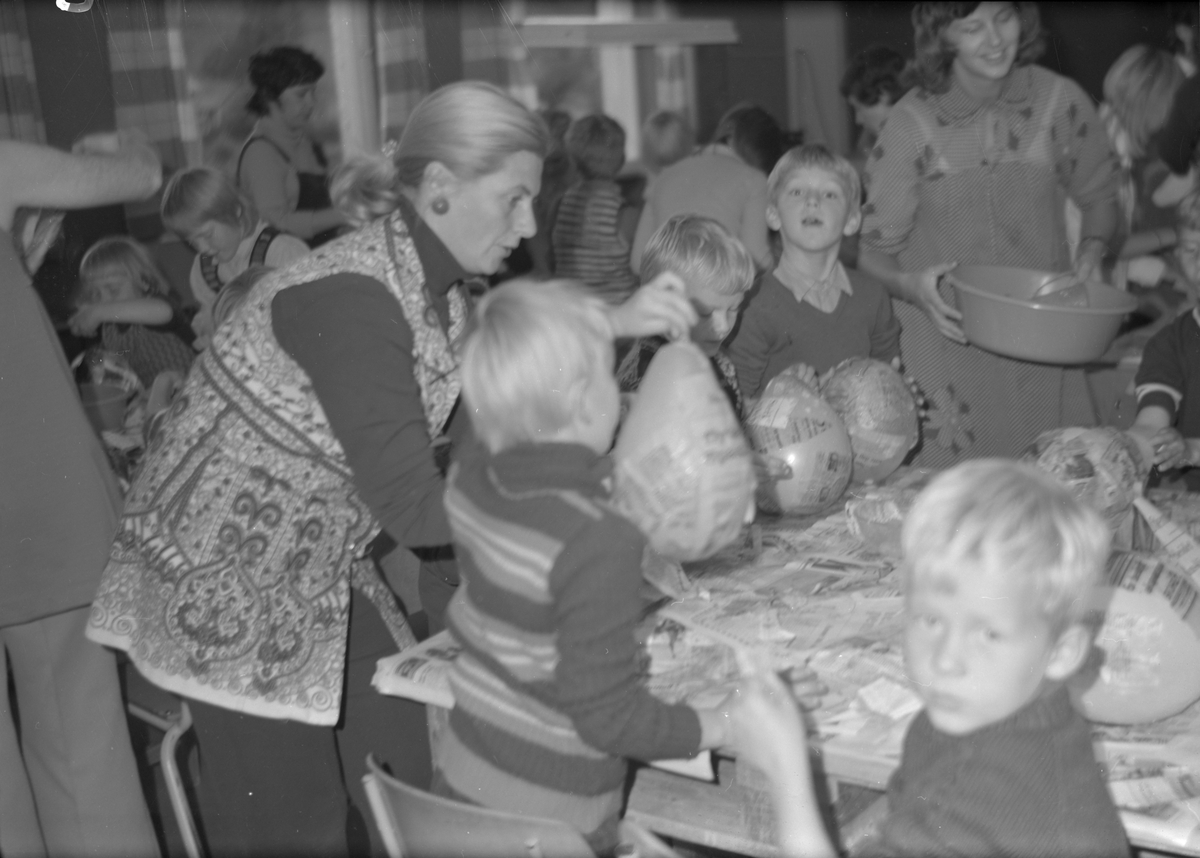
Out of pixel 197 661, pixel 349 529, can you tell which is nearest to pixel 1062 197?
pixel 349 529

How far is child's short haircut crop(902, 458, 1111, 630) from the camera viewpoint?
111 cm

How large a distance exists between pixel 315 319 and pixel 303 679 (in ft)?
1.81

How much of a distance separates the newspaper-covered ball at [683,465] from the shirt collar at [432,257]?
0.41 metres

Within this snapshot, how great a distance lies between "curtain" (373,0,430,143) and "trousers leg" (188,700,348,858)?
5006mm

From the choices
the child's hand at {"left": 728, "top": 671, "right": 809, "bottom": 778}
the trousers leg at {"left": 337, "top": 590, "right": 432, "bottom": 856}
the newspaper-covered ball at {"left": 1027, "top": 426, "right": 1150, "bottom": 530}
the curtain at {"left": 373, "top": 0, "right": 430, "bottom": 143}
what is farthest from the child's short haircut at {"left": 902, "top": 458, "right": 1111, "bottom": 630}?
the curtain at {"left": 373, "top": 0, "right": 430, "bottom": 143}

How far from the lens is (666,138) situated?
604cm

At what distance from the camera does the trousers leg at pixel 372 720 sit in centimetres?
192

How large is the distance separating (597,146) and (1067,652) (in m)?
4.25

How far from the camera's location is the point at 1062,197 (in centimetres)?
295

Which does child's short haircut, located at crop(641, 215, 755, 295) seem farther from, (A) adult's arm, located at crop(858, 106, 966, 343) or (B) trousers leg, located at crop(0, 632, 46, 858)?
(B) trousers leg, located at crop(0, 632, 46, 858)

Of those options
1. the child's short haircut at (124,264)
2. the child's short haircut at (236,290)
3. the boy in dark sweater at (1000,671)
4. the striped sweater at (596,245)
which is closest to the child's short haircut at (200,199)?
the child's short haircut at (124,264)

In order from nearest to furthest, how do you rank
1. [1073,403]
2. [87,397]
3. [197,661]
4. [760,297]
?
[197,661] < [760,297] < [1073,403] < [87,397]

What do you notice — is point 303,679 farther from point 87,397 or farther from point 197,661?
point 87,397

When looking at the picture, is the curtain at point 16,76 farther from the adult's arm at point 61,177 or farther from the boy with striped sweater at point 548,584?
the boy with striped sweater at point 548,584
